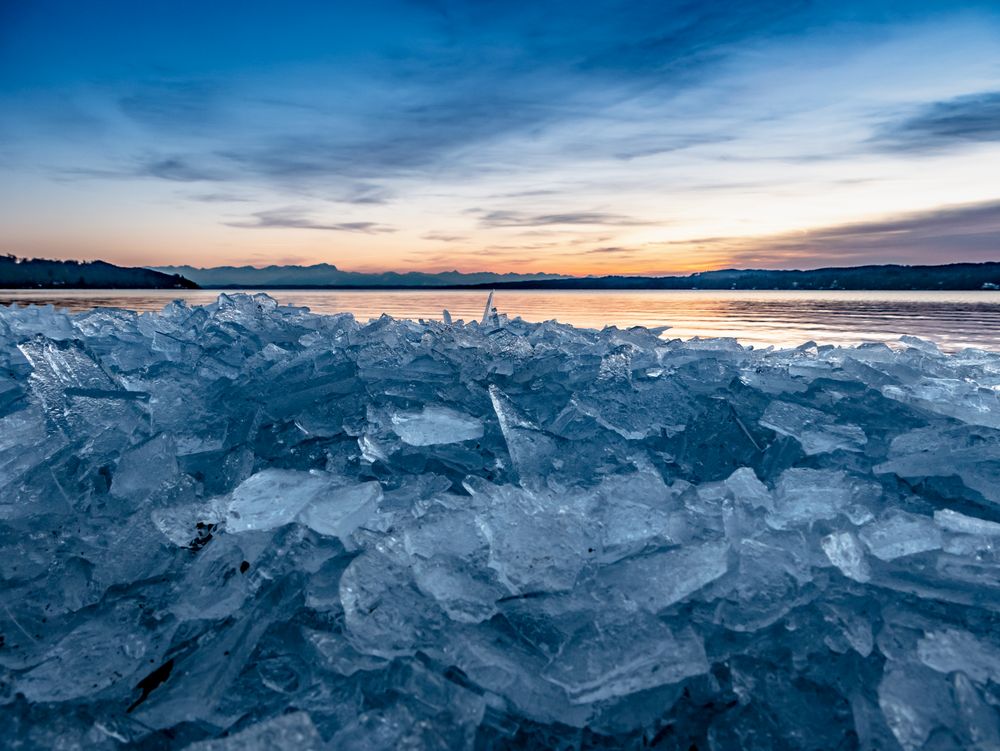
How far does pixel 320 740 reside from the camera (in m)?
1.58

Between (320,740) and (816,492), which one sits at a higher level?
(816,492)

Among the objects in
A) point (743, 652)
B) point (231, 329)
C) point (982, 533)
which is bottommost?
point (743, 652)

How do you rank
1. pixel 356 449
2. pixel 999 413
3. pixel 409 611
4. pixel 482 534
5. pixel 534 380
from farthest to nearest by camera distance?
1. pixel 534 380
2. pixel 356 449
3. pixel 999 413
4. pixel 482 534
5. pixel 409 611

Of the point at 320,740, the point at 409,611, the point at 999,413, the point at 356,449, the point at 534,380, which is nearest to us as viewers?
the point at 320,740

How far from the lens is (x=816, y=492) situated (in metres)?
2.30

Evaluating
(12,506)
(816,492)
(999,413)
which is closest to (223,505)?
(12,506)

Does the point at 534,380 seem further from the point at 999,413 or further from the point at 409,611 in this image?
the point at 999,413

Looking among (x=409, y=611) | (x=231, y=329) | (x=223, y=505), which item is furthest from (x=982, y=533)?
(x=231, y=329)

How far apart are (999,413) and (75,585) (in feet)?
12.3

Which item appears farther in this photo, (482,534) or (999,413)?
(999,413)

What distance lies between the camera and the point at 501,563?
6.68 ft

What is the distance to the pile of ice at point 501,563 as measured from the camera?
5.76 ft

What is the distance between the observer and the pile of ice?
69.1 inches

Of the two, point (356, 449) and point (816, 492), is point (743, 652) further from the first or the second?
point (356, 449)
